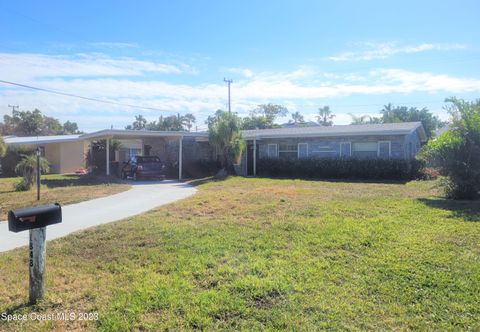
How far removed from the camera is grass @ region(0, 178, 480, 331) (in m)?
3.60

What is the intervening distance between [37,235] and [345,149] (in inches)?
708

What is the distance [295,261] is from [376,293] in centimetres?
127

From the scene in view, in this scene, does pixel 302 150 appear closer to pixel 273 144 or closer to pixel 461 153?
pixel 273 144

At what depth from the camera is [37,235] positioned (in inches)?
157

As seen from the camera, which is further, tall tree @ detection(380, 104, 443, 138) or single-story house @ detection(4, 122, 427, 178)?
tall tree @ detection(380, 104, 443, 138)

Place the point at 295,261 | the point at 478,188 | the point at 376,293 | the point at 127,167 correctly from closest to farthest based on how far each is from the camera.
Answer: the point at 376,293
the point at 295,261
the point at 478,188
the point at 127,167

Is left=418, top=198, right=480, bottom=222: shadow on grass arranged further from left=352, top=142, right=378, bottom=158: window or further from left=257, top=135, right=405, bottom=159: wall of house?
left=352, top=142, right=378, bottom=158: window

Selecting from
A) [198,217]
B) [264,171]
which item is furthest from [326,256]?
[264,171]

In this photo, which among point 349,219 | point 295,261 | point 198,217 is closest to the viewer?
point 295,261

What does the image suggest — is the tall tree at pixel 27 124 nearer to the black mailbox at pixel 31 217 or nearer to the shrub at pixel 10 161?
the shrub at pixel 10 161

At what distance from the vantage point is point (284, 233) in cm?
648

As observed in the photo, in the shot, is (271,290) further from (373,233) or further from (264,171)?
(264,171)

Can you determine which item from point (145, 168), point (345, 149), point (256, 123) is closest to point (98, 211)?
point (145, 168)

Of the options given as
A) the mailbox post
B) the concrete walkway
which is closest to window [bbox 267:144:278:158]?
the concrete walkway
